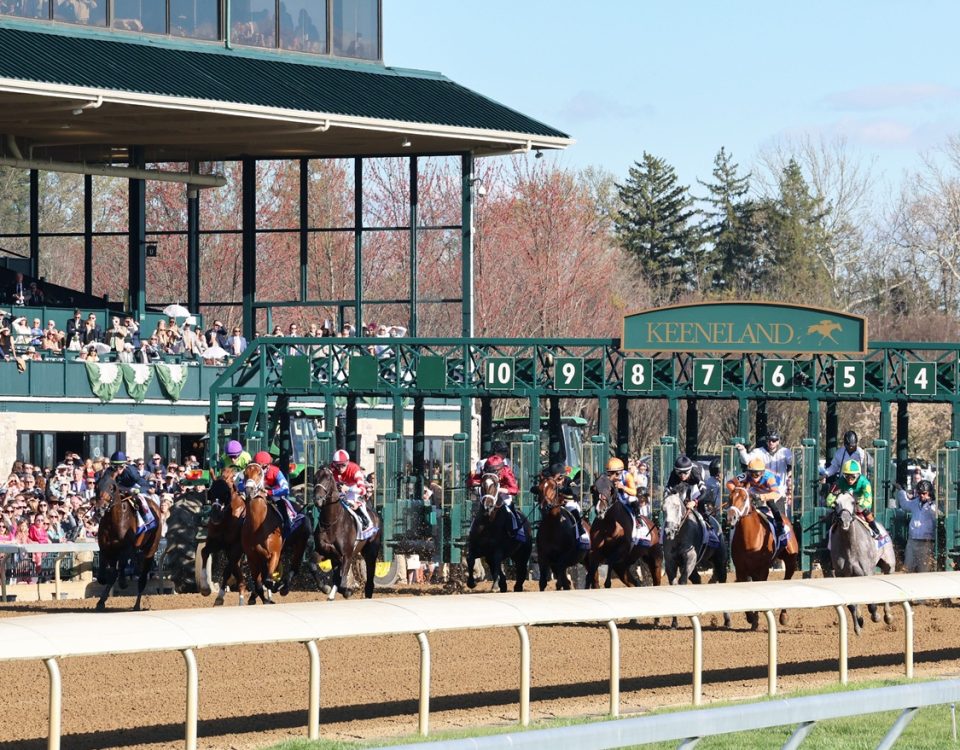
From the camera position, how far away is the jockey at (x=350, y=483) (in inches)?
727

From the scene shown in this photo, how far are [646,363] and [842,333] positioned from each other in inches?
92.5

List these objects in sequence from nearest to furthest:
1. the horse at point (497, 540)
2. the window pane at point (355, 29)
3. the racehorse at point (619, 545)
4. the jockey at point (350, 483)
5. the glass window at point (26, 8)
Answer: the racehorse at point (619, 545)
the jockey at point (350, 483)
the horse at point (497, 540)
the glass window at point (26, 8)
the window pane at point (355, 29)

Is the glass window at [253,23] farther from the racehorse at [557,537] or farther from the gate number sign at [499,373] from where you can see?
the racehorse at [557,537]

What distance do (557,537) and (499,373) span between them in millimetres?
5896

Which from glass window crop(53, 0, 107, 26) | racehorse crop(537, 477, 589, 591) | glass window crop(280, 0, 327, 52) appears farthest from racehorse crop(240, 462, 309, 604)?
glass window crop(280, 0, 327, 52)

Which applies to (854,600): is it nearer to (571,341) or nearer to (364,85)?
(571,341)

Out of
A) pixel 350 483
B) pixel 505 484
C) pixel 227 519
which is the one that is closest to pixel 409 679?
pixel 227 519

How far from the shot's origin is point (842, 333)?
2214cm

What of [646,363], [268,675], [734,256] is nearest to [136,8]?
[646,363]

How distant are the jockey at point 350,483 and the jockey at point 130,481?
180 cm

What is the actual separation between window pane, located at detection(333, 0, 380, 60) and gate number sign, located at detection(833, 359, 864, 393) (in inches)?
546

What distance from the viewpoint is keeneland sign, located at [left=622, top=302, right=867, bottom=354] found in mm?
22172

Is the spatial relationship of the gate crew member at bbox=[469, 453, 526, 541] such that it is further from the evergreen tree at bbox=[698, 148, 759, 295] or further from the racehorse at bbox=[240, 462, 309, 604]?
the evergreen tree at bbox=[698, 148, 759, 295]

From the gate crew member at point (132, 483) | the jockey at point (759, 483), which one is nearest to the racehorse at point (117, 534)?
the gate crew member at point (132, 483)
